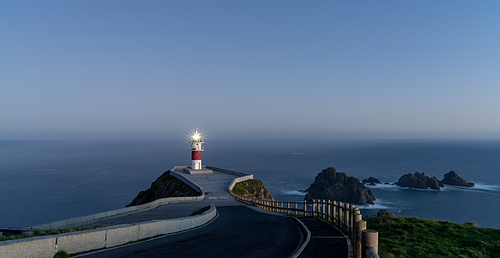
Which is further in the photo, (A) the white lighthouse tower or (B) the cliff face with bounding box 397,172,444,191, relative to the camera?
(B) the cliff face with bounding box 397,172,444,191

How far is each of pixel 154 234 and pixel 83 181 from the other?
119 metres

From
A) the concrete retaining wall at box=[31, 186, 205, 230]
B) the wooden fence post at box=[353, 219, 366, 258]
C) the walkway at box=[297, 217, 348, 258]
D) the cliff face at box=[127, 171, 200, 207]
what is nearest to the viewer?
the wooden fence post at box=[353, 219, 366, 258]

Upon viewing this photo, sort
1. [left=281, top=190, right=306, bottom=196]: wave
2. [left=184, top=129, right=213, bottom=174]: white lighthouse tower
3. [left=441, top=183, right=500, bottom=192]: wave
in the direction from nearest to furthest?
1. [left=184, top=129, right=213, bottom=174]: white lighthouse tower
2. [left=281, top=190, right=306, bottom=196]: wave
3. [left=441, top=183, right=500, bottom=192]: wave

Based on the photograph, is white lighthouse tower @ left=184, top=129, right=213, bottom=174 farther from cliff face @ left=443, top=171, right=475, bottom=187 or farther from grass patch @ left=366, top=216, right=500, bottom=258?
cliff face @ left=443, top=171, right=475, bottom=187

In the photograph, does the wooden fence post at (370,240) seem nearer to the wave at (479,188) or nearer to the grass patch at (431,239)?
the grass patch at (431,239)

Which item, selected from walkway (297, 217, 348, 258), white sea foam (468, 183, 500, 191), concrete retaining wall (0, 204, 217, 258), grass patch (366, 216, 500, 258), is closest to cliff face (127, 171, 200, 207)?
concrete retaining wall (0, 204, 217, 258)

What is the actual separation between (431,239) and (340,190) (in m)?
69.0

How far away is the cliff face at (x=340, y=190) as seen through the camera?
74.6 metres

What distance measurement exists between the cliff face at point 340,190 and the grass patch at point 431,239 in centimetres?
6257

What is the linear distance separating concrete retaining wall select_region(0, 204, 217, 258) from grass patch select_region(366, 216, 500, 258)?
8212 mm

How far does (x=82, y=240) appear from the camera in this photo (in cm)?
833

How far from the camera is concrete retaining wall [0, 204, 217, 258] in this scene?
695 centimetres

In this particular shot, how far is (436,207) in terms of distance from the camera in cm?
7519

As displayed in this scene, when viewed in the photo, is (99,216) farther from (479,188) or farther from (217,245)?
(479,188)
